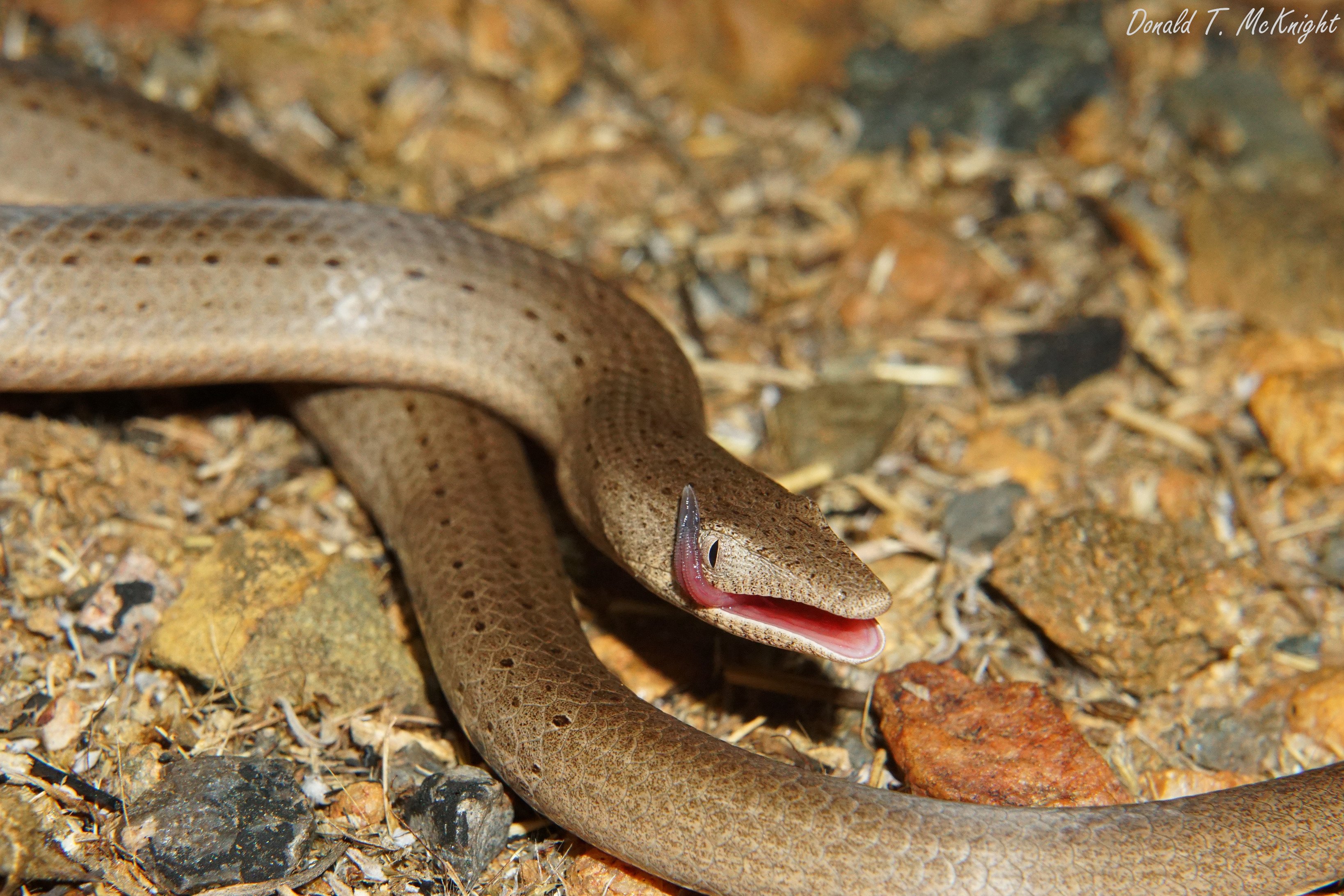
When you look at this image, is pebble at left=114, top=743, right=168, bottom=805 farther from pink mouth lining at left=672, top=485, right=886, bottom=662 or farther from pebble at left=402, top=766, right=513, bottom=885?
pink mouth lining at left=672, top=485, right=886, bottom=662

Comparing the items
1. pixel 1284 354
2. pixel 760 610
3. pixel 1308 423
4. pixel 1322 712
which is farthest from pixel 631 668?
pixel 1284 354

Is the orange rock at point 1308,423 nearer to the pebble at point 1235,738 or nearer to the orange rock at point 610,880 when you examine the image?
the pebble at point 1235,738

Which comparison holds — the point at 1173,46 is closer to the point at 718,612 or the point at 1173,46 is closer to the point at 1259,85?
the point at 1259,85

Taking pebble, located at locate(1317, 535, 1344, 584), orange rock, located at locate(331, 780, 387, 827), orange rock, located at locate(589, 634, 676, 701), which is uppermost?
pebble, located at locate(1317, 535, 1344, 584)

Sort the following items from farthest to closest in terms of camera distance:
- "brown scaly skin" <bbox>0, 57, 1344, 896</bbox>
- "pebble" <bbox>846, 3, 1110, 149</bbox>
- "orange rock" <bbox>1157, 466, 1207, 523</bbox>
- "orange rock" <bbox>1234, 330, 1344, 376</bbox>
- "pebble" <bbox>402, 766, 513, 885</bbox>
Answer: "pebble" <bbox>846, 3, 1110, 149</bbox>
"orange rock" <bbox>1234, 330, 1344, 376</bbox>
"orange rock" <bbox>1157, 466, 1207, 523</bbox>
"pebble" <bbox>402, 766, 513, 885</bbox>
"brown scaly skin" <bbox>0, 57, 1344, 896</bbox>

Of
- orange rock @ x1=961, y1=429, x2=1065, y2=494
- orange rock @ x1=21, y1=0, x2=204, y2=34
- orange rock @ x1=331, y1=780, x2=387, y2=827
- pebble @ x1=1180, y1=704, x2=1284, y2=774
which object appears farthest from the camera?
orange rock @ x1=21, y1=0, x2=204, y2=34

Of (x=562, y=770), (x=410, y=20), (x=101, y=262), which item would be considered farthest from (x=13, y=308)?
(x=410, y=20)

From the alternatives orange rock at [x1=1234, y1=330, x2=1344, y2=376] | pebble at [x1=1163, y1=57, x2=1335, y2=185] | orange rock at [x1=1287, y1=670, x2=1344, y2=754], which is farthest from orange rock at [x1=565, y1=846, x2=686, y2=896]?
pebble at [x1=1163, y1=57, x2=1335, y2=185]

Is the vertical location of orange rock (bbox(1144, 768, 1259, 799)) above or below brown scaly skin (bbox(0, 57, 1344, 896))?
below
